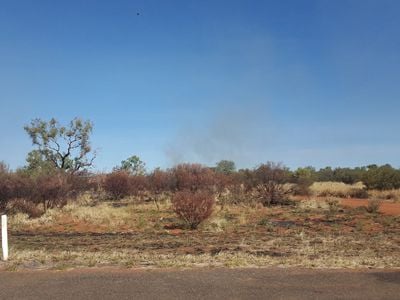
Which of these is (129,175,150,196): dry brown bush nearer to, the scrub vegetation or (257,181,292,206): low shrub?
the scrub vegetation

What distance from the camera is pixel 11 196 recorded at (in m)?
30.4

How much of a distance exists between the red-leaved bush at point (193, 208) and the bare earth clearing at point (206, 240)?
0.41m

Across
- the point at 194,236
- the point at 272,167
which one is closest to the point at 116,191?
the point at 272,167

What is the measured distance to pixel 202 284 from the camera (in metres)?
9.05

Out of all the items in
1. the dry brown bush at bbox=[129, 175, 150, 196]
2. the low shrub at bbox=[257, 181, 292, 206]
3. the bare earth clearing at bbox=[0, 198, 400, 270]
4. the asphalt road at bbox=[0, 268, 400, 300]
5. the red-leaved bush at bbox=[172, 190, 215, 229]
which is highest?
the dry brown bush at bbox=[129, 175, 150, 196]

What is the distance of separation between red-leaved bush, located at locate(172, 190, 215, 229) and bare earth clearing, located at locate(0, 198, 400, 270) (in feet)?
1.35

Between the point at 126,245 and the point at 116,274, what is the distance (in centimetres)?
603

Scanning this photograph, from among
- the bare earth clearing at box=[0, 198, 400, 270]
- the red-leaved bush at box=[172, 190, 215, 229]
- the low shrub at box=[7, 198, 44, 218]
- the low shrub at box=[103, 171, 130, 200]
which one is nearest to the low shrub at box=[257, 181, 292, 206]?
the bare earth clearing at box=[0, 198, 400, 270]

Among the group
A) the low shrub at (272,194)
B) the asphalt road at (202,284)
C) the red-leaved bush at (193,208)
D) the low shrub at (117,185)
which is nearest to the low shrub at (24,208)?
the red-leaved bush at (193,208)

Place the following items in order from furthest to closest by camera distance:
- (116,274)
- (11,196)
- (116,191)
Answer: (116,191)
(11,196)
(116,274)

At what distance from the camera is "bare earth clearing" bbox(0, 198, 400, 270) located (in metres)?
11.6

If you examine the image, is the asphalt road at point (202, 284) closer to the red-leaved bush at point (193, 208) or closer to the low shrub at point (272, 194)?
the red-leaved bush at point (193, 208)

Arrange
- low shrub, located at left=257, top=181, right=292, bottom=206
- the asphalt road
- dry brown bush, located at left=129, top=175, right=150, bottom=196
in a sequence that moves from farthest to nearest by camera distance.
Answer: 1. dry brown bush, located at left=129, top=175, right=150, bottom=196
2. low shrub, located at left=257, top=181, right=292, bottom=206
3. the asphalt road

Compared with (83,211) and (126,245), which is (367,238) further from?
(83,211)
